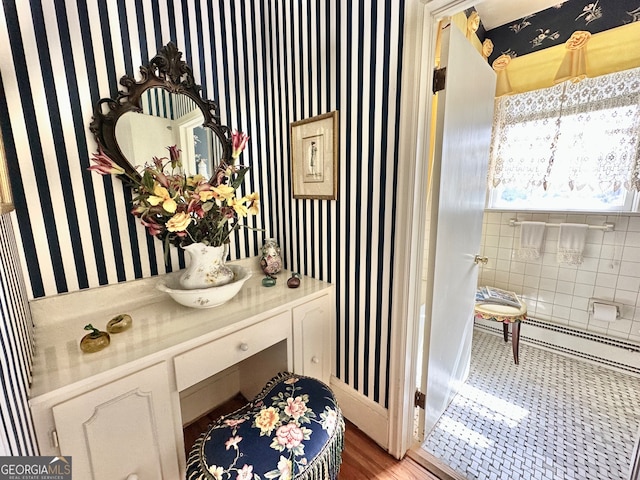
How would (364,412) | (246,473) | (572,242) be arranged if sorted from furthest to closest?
1. (572,242)
2. (364,412)
3. (246,473)

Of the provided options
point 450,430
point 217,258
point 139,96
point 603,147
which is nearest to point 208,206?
point 217,258

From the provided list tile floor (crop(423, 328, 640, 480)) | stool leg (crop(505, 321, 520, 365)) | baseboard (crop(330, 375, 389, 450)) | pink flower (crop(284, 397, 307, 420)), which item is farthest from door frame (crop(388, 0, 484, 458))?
stool leg (crop(505, 321, 520, 365))

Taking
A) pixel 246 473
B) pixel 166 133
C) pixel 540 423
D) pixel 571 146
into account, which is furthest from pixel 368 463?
pixel 571 146

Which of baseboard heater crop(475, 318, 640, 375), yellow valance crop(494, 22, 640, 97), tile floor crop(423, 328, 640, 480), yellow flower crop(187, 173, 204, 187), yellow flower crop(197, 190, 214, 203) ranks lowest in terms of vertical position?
tile floor crop(423, 328, 640, 480)

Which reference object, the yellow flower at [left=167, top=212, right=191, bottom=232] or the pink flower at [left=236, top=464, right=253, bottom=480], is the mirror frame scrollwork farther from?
the pink flower at [left=236, top=464, right=253, bottom=480]

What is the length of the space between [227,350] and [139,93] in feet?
3.80

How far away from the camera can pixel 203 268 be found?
3.83 ft

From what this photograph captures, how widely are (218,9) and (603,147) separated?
260cm

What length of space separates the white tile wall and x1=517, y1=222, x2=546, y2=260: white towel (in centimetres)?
5

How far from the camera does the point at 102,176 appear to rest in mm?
1139

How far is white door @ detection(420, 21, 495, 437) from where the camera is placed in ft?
3.79

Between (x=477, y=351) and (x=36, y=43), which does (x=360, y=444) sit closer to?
(x=477, y=351)

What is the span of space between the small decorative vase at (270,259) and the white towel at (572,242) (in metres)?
2.23

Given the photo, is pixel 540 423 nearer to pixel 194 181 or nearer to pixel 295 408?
pixel 295 408
